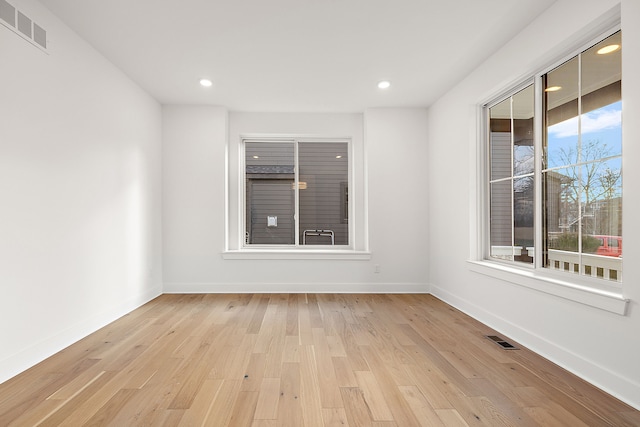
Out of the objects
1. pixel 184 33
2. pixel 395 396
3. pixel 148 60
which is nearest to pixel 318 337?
pixel 395 396

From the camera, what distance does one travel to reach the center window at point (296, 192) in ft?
17.0

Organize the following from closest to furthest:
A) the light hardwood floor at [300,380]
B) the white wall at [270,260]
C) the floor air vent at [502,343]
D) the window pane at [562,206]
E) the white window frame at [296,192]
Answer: the light hardwood floor at [300,380] → the window pane at [562,206] → the floor air vent at [502,343] → the white wall at [270,260] → the white window frame at [296,192]

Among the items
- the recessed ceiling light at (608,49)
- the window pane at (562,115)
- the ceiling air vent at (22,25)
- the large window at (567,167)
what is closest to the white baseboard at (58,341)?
the ceiling air vent at (22,25)

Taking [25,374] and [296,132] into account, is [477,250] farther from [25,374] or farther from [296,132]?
[25,374]

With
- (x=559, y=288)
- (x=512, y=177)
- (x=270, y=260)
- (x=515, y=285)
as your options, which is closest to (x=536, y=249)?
(x=515, y=285)

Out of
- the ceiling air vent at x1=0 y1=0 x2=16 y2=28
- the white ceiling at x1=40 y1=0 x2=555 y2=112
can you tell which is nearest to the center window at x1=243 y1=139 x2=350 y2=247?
the white ceiling at x1=40 y1=0 x2=555 y2=112

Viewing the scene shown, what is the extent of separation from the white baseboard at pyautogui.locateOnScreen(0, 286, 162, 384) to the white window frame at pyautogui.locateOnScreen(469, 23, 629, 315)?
362cm

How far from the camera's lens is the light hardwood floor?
1.80 metres

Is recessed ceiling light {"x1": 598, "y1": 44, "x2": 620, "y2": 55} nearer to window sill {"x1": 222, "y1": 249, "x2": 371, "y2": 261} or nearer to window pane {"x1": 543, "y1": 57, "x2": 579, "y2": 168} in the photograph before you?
window pane {"x1": 543, "y1": 57, "x2": 579, "y2": 168}

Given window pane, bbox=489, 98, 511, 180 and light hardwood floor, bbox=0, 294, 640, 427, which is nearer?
light hardwood floor, bbox=0, 294, 640, 427

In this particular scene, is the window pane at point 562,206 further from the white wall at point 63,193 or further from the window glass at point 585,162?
the white wall at point 63,193

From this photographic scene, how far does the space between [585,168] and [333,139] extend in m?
3.30

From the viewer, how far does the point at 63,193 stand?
2760 millimetres

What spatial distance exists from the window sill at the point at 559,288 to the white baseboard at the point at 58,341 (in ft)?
11.9
